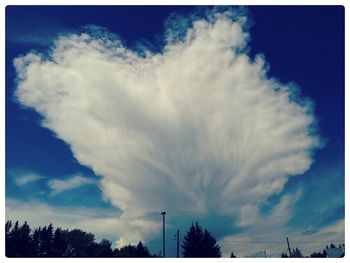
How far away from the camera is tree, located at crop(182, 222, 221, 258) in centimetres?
6328

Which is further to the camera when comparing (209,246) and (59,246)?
(59,246)

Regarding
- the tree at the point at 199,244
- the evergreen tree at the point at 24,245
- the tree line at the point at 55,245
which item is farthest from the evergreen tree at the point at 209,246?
the evergreen tree at the point at 24,245

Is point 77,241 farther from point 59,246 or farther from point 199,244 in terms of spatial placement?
point 199,244

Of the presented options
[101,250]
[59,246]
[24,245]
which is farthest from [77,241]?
[101,250]

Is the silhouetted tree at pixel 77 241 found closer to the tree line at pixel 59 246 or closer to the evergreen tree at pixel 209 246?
the tree line at pixel 59 246

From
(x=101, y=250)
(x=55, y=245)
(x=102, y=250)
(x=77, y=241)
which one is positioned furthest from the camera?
(x=77, y=241)

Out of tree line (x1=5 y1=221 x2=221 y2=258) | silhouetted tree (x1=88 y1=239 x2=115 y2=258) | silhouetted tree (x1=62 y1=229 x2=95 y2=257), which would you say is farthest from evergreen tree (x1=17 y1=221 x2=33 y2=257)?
silhouetted tree (x1=62 y1=229 x2=95 y2=257)

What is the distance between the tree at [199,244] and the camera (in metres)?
63.3

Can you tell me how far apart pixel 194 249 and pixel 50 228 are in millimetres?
39829

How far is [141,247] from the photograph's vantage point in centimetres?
6297

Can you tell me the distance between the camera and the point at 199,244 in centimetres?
6481
